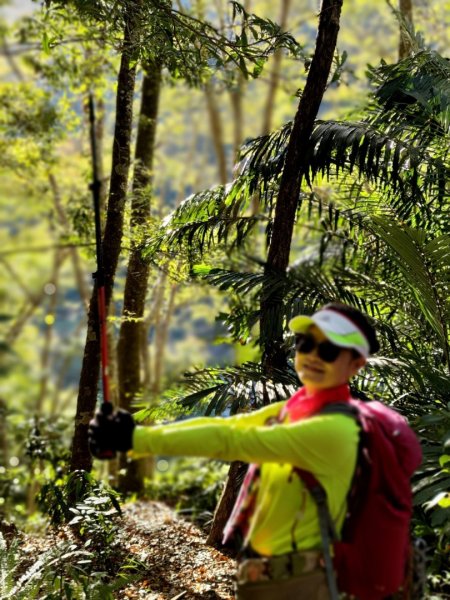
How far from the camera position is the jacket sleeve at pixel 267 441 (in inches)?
104

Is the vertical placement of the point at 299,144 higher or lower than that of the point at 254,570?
higher

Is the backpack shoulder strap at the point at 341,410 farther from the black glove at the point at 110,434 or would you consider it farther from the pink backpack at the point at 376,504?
the black glove at the point at 110,434

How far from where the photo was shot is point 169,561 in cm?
618

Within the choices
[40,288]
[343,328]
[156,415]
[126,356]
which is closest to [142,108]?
[126,356]

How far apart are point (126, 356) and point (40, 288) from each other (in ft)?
52.5

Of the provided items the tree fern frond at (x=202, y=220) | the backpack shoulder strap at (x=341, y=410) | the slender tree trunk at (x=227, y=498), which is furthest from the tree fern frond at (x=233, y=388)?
the backpack shoulder strap at (x=341, y=410)

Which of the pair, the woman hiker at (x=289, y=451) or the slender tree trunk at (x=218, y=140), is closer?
the woman hiker at (x=289, y=451)

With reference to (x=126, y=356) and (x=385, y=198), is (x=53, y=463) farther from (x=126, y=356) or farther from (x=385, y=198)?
(x=385, y=198)

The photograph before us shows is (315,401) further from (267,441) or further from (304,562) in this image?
(304,562)

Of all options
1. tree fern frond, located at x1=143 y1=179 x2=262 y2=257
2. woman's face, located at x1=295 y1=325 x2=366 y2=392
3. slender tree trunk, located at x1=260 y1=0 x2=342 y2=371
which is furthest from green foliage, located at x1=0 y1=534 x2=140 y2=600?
tree fern frond, located at x1=143 y1=179 x2=262 y2=257

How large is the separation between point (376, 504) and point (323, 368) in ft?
1.80

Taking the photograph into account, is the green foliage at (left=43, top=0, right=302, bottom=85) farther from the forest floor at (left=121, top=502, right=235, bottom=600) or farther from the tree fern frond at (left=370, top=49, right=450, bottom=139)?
the forest floor at (left=121, top=502, right=235, bottom=600)

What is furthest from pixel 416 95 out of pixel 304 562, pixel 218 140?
pixel 218 140

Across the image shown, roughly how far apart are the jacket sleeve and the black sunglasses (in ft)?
0.88
